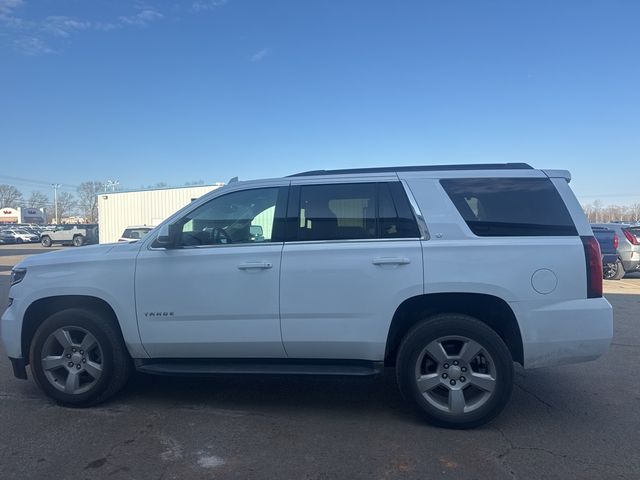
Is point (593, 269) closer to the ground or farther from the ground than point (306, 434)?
farther from the ground

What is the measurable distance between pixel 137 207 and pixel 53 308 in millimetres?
23185

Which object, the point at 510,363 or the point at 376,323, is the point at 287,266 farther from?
the point at 510,363

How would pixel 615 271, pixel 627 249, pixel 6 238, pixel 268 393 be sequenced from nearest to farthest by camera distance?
pixel 268 393 → pixel 627 249 → pixel 615 271 → pixel 6 238

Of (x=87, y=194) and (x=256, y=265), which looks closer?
(x=256, y=265)

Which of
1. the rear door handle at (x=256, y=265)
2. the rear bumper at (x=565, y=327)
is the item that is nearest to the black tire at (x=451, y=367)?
the rear bumper at (x=565, y=327)

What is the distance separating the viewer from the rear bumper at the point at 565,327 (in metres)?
3.78

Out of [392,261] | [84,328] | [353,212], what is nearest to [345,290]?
[392,261]

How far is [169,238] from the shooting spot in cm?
419

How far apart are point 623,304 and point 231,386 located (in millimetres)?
8505

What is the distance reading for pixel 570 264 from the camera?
3791 mm

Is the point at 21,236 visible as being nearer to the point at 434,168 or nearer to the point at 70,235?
the point at 70,235

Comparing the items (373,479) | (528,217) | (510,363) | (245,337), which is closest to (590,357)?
(510,363)

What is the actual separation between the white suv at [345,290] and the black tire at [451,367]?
0.01 m

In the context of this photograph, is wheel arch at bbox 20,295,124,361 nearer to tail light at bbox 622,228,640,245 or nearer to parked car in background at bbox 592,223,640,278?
parked car in background at bbox 592,223,640,278
